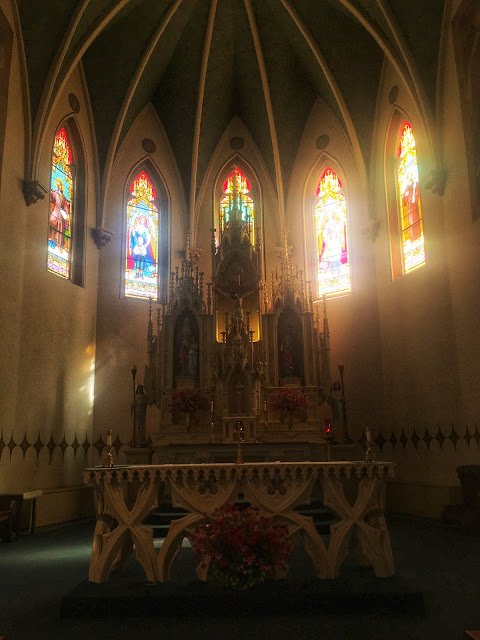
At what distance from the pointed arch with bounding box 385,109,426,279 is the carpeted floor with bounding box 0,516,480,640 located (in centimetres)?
864

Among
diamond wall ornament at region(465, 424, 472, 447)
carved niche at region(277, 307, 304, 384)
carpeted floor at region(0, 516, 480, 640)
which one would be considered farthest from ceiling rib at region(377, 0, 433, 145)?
carpeted floor at region(0, 516, 480, 640)

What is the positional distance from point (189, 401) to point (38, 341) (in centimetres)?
361

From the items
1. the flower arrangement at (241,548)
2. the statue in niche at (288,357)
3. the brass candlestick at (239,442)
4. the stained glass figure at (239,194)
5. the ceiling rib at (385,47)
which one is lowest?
the flower arrangement at (241,548)

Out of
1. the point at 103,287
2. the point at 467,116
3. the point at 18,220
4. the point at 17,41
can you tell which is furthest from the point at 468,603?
the point at 17,41

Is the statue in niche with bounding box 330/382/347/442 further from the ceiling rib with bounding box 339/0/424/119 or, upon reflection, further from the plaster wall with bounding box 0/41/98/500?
the ceiling rib with bounding box 339/0/424/119

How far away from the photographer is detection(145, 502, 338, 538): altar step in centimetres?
1090

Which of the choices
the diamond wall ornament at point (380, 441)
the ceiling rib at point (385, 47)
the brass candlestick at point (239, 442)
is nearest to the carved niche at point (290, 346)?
the diamond wall ornament at point (380, 441)

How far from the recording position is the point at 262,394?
580 inches

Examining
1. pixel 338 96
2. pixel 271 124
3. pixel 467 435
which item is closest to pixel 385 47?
pixel 338 96

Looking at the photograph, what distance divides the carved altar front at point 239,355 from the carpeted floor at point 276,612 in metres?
6.21

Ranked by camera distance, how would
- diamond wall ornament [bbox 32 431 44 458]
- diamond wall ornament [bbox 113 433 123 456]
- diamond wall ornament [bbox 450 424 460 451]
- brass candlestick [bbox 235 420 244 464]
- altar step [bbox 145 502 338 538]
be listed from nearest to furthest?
brass candlestick [bbox 235 420 244 464] → altar step [bbox 145 502 338 538] → diamond wall ornament [bbox 450 424 460 451] → diamond wall ornament [bbox 32 431 44 458] → diamond wall ornament [bbox 113 433 123 456]

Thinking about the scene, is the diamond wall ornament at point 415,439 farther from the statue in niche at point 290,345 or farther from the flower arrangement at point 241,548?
the flower arrangement at point 241,548

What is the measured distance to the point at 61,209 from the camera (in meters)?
15.7

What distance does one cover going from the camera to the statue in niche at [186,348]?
15109mm
